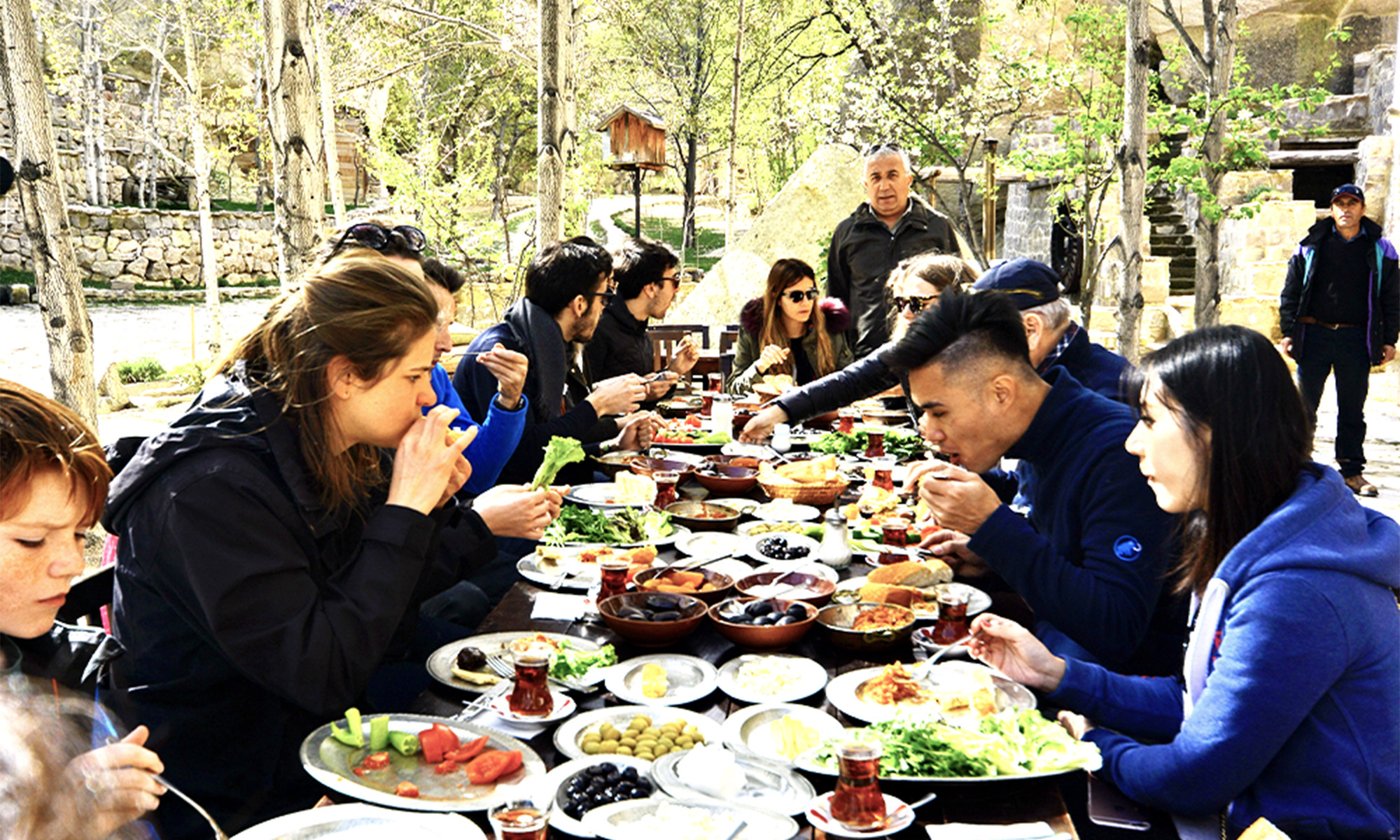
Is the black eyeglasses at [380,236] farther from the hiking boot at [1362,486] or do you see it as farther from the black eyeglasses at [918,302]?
the hiking boot at [1362,486]

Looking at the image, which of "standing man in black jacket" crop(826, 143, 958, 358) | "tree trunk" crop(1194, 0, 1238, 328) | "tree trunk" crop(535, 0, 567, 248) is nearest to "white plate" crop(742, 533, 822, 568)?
"standing man in black jacket" crop(826, 143, 958, 358)

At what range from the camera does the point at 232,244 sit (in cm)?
2727

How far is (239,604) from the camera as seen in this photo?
2.03 meters


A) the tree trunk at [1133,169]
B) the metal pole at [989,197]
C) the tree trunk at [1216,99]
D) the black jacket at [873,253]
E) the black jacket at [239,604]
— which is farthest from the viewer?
the metal pole at [989,197]

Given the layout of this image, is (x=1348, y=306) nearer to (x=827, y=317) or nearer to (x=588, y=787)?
(x=827, y=317)

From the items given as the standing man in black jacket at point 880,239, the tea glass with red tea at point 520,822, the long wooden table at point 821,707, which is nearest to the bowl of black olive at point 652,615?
the long wooden table at point 821,707

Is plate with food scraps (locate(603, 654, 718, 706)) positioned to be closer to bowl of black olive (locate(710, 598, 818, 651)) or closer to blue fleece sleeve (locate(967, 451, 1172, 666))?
bowl of black olive (locate(710, 598, 818, 651))

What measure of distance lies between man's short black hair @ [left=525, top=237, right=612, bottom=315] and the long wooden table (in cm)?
219

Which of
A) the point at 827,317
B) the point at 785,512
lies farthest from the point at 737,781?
the point at 827,317

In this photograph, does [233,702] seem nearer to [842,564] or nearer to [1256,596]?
[842,564]

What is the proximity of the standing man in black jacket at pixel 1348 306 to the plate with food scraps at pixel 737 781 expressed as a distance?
7.86m

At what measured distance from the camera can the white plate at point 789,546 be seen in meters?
3.16

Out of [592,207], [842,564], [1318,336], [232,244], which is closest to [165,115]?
[232,244]

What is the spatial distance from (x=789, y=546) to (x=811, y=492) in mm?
786
